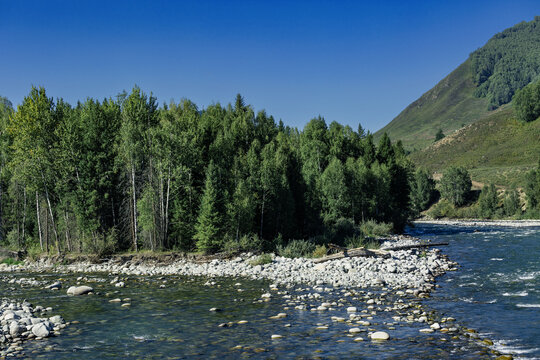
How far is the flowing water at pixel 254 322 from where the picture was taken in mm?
13016

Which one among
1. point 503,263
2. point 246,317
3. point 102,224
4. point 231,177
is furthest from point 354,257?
point 102,224

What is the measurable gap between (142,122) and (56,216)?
12004 millimetres

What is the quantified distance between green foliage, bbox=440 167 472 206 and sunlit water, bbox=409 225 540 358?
7826 centimetres

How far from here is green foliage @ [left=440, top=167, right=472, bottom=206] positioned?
108 metres

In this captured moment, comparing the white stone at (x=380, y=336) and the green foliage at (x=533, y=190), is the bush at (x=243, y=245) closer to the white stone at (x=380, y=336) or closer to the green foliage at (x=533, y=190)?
the white stone at (x=380, y=336)

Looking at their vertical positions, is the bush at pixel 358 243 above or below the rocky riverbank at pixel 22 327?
below

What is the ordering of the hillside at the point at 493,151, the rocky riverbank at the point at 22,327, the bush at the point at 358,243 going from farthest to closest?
the hillside at the point at 493,151 < the bush at the point at 358,243 < the rocky riverbank at the point at 22,327

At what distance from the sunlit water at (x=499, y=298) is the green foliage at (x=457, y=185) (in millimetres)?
78264

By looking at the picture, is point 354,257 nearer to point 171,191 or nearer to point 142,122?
point 171,191

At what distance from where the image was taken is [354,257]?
31.6 meters

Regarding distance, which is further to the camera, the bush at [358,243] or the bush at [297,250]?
the bush at [358,243]

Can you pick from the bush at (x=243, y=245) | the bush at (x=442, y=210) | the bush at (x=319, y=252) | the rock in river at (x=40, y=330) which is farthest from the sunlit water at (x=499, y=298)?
the bush at (x=442, y=210)

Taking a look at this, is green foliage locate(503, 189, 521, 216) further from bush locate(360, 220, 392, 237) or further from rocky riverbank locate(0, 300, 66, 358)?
rocky riverbank locate(0, 300, 66, 358)

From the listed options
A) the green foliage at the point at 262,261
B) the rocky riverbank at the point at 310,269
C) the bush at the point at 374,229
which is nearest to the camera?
the rocky riverbank at the point at 310,269
